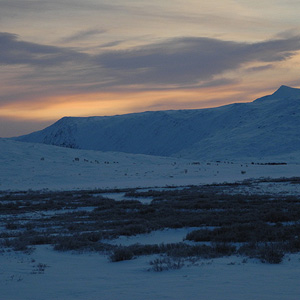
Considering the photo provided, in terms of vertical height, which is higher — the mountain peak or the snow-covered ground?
the mountain peak

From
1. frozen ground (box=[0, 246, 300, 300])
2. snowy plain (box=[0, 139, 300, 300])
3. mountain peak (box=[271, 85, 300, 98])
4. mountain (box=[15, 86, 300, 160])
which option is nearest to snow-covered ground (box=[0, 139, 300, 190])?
snowy plain (box=[0, 139, 300, 300])

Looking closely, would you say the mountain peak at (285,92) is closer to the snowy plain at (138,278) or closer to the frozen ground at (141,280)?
the snowy plain at (138,278)

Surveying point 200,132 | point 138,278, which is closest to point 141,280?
point 138,278

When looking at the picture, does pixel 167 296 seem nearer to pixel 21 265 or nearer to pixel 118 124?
pixel 21 265

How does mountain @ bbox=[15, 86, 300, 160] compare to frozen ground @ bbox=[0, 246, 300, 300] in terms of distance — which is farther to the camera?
mountain @ bbox=[15, 86, 300, 160]

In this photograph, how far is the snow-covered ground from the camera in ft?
129

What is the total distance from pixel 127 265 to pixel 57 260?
67.4 inches

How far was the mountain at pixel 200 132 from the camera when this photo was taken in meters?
115

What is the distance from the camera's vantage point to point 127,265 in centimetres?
1030

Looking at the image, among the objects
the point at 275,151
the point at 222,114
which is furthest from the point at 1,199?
the point at 222,114

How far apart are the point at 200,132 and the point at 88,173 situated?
109 m

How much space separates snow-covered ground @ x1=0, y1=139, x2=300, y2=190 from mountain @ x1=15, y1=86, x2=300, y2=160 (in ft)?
177

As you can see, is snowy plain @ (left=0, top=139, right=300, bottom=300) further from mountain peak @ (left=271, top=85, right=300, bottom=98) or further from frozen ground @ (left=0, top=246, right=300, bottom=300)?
mountain peak @ (left=271, top=85, right=300, bottom=98)

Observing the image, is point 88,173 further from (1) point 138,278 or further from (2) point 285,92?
(2) point 285,92
